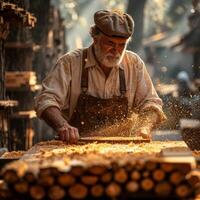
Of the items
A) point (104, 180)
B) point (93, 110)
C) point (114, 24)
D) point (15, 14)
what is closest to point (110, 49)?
point (114, 24)

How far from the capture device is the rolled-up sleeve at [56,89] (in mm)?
7027

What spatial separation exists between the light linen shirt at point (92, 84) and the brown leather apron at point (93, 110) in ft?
0.25

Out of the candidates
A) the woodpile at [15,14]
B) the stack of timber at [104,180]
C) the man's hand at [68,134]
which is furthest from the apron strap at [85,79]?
the stack of timber at [104,180]

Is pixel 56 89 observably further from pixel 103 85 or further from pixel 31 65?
pixel 31 65

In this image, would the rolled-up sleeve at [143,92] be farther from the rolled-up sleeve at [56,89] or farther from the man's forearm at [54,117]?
the man's forearm at [54,117]

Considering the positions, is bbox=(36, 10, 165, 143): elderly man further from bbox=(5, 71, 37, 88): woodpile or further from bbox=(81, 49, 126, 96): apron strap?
bbox=(5, 71, 37, 88): woodpile

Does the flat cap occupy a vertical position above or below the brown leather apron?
above

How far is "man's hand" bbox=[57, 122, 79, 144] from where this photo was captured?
6.34 metres

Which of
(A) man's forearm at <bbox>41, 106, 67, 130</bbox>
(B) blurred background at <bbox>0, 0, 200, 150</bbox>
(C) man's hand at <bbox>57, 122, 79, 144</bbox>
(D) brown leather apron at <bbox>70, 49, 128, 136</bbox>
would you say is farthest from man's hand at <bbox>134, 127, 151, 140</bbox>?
(B) blurred background at <bbox>0, 0, 200, 150</bbox>

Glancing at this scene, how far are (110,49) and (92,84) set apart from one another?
58cm

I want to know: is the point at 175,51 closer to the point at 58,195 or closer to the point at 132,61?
the point at 132,61

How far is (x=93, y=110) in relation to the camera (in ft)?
24.1

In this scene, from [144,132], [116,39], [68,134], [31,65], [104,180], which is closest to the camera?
[104,180]

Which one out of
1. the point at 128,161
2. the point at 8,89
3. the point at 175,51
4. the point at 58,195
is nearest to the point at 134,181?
the point at 128,161
